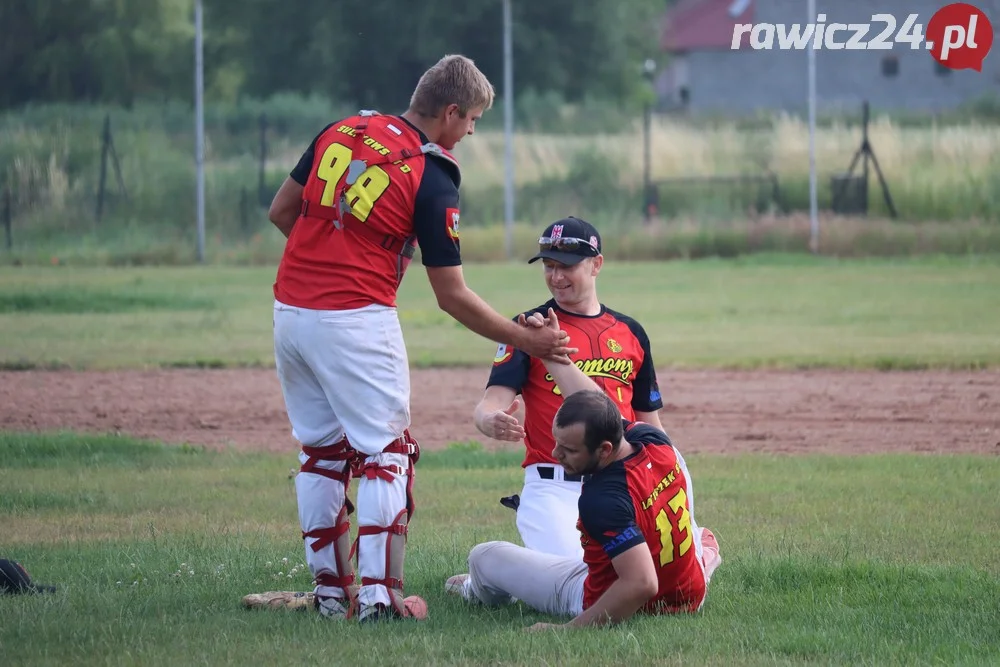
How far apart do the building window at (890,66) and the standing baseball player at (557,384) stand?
4395 centimetres

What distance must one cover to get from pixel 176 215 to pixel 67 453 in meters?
22.1

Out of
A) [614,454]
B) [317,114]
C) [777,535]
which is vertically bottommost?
[777,535]

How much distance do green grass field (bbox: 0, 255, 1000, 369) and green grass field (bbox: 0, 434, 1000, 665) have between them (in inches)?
219

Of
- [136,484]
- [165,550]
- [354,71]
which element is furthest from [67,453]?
[354,71]

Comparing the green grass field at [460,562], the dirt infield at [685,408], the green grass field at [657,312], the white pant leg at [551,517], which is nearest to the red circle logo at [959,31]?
the green grass field at [657,312]

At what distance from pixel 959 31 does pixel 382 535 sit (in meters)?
25.3

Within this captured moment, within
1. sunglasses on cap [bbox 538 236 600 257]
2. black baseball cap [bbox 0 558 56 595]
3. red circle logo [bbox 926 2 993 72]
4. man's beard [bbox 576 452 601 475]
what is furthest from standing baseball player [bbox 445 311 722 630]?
red circle logo [bbox 926 2 993 72]

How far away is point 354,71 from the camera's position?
40.9m

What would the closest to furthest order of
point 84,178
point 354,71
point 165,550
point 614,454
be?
point 614,454 → point 165,550 → point 84,178 → point 354,71

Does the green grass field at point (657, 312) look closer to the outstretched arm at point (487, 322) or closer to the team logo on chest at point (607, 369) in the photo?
the team logo on chest at point (607, 369)

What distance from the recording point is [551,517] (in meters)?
5.47

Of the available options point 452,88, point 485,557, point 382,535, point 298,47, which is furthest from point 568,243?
point 298,47

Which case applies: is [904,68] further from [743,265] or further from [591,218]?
[743,265]

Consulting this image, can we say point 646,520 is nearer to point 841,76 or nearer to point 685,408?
point 685,408
